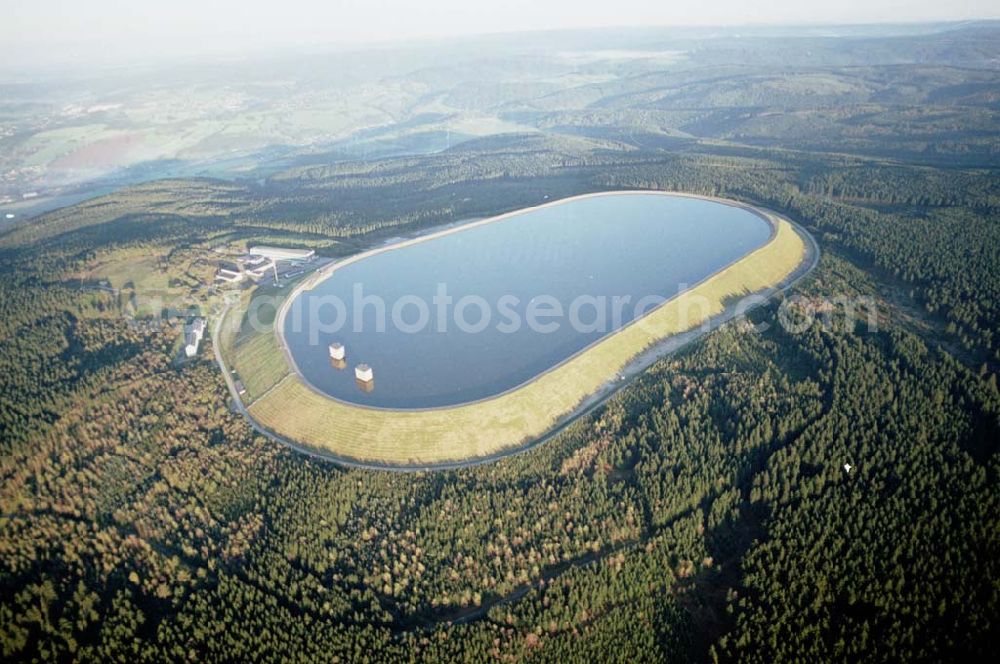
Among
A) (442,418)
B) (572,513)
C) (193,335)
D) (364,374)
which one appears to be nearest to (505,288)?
(364,374)

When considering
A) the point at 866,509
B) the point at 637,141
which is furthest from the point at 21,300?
the point at 637,141

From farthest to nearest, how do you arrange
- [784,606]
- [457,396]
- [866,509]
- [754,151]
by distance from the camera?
1. [754,151]
2. [457,396]
3. [866,509]
4. [784,606]

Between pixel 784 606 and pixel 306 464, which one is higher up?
pixel 306 464

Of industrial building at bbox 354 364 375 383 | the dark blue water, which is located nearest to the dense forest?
the dark blue water

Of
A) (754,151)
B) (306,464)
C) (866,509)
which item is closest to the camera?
(866,509)

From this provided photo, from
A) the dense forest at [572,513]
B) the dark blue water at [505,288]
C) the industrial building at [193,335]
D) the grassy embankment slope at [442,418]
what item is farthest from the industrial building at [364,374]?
the industrial building at [193,335]

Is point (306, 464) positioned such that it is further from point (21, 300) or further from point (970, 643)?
point (21, 300)

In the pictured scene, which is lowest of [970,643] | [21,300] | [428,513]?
[970,643]

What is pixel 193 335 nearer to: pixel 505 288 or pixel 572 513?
pixel 505 288
